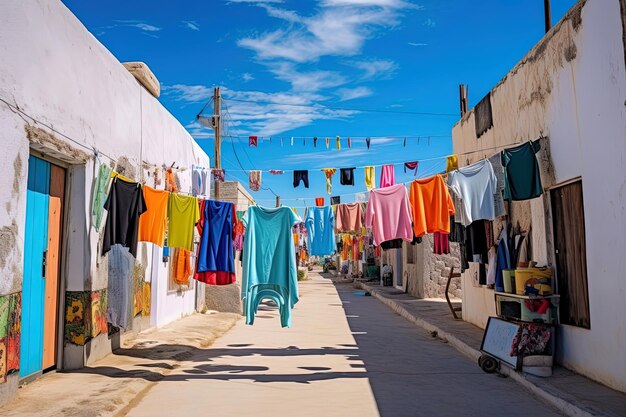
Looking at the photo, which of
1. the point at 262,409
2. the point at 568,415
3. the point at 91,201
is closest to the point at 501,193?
the point at 568,415

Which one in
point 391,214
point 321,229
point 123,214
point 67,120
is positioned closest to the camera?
point 67,120

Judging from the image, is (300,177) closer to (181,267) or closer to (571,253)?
(181,267)

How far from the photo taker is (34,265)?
22.8ft

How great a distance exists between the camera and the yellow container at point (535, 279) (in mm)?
7957

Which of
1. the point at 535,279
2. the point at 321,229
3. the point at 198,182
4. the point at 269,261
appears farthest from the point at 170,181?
the point at 535,279

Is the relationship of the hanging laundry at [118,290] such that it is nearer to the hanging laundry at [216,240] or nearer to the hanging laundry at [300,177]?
the hanging laundry at [216,240]

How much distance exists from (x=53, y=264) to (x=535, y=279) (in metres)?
6.79

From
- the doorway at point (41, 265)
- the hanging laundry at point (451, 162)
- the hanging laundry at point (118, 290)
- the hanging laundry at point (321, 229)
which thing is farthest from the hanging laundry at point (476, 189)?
the hanging laundry at point (321, 229)

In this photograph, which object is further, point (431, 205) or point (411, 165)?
point (411, 165)

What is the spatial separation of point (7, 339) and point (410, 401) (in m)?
4.52

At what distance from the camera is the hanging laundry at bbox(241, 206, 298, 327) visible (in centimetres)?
923

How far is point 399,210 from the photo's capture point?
417 inches

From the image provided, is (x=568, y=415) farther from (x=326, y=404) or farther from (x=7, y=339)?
(x=7, y=339)

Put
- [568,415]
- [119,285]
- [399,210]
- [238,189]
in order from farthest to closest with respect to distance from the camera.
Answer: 1. [238,189]
2. [399,210]
3. [119,285]
4. [568,415]
